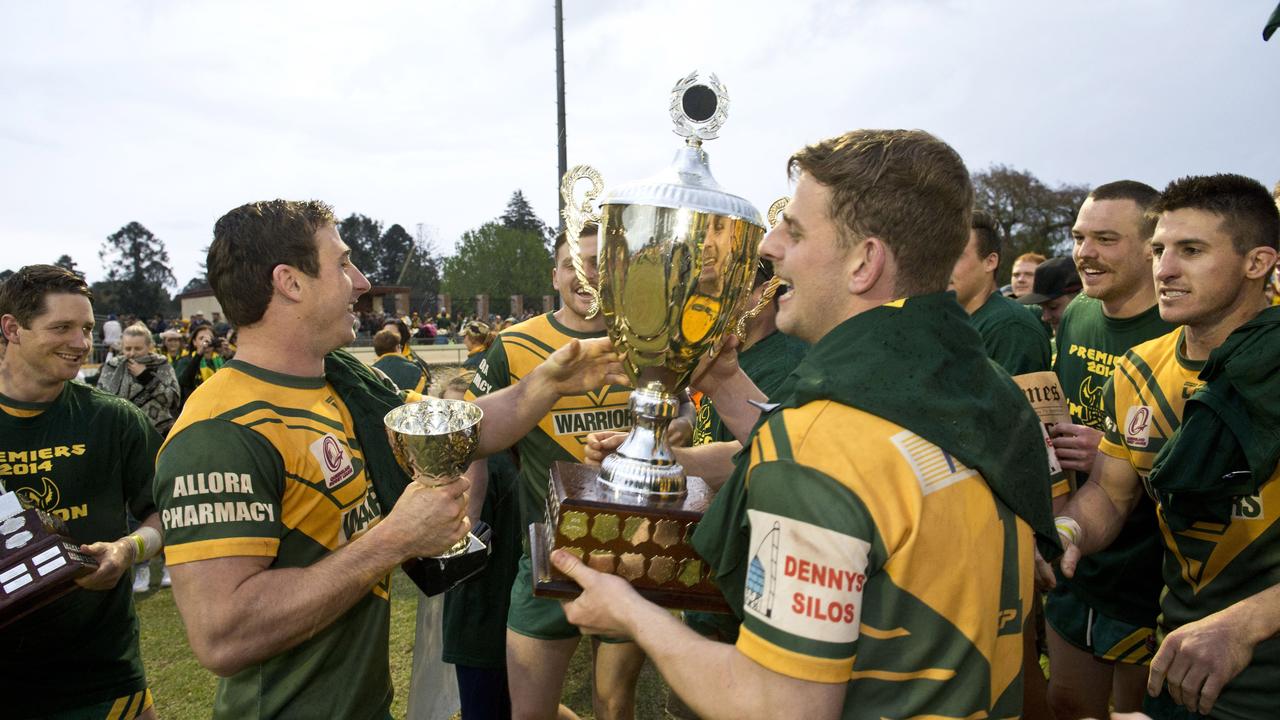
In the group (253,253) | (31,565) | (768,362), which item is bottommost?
(31,565)

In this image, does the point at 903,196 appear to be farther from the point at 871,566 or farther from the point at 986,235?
the point at 986,235

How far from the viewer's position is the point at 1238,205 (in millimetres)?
2605

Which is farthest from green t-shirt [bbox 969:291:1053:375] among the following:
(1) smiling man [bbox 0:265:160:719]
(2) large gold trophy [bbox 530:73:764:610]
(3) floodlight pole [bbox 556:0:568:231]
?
(3) floodlight pole [bbox 556:0:568:231]

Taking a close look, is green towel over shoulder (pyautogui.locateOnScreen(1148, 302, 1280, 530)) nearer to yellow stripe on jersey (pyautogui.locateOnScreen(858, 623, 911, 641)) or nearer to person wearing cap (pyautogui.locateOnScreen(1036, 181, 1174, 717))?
person wearing cap (pyautogui.locateOnScreen(1036, 181, 1174, 717))

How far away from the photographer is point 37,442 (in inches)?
132

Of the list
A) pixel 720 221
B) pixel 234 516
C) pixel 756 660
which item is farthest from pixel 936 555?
pixel 234 516

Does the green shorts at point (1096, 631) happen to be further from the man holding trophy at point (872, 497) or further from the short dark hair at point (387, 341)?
the short dark hair at point (387, 341)

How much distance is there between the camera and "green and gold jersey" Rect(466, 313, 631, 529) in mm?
3504

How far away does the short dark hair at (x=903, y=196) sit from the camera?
4.92 ft

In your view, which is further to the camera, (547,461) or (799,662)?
(547,461)

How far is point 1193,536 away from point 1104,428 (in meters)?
0.92

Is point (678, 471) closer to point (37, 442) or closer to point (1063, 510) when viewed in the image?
point (1063, 510)

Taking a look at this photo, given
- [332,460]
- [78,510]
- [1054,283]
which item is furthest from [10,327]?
[1054,283]

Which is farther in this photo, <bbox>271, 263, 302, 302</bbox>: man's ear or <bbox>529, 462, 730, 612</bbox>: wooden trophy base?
<bbox>271, 263, 302, 302</bbox>: man's ear
